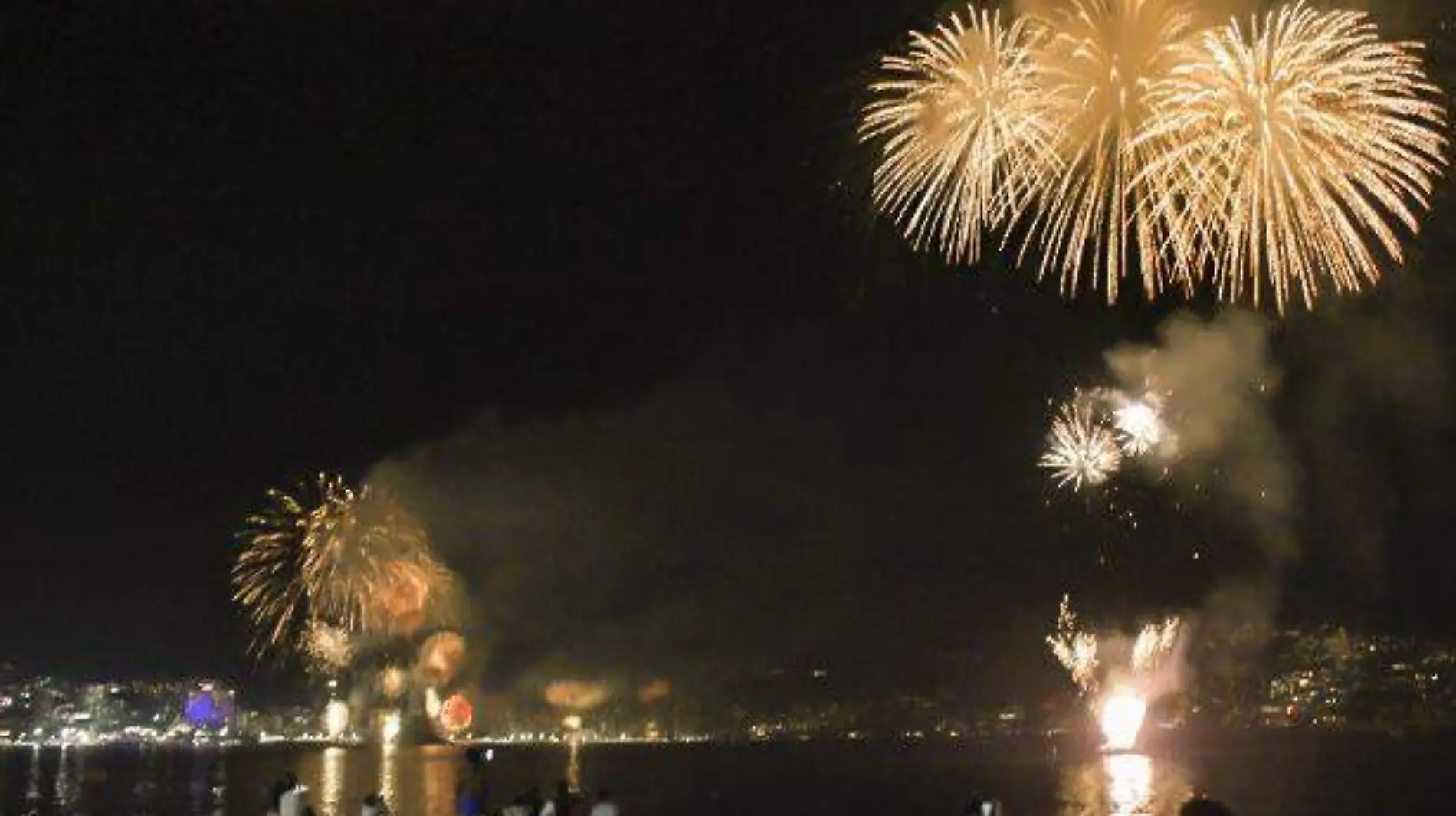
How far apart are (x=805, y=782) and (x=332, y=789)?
151 ft

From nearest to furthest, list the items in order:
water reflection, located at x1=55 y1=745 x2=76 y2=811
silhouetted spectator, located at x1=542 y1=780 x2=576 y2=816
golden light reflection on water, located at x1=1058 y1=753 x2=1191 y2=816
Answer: silhouetted spectator, located at x1=542 y1=780 x2=576 y2=816, golden light reflection on water, located at x1=1058 y1=753 x2=1191 y2=816, water reflection, located at x1=55 y1=745 x2=76 y2=811

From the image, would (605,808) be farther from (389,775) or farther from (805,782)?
(805,782)

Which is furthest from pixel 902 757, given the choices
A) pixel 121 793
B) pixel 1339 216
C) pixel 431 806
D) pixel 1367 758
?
pixel 1339 216

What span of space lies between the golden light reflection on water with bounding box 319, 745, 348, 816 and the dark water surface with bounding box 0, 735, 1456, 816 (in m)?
0.20

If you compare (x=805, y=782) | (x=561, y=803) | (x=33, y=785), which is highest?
(x=33, y=785)

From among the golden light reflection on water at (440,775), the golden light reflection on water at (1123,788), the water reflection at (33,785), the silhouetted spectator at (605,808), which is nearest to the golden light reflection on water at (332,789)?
the golden light reflection on water at (440,775)

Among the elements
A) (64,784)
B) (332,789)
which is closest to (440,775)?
(332,789)

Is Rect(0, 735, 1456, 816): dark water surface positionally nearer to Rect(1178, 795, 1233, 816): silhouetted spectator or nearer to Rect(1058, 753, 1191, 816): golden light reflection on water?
Rect(1058, 753, 1191, 816): golden light reflection on water

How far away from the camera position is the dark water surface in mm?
86000

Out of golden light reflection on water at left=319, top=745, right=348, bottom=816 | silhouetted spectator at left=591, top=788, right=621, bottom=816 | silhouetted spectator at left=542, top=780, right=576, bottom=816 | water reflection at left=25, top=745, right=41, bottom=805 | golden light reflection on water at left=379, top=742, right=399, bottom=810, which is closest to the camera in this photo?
silhouetted spectator at left=591, top=788, right=621, bottom=816

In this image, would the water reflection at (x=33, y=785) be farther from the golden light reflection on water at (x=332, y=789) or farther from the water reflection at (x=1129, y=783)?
the water reflection at (x=1129, y=783)

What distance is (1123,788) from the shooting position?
113m

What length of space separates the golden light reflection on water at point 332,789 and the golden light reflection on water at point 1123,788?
3719 cm

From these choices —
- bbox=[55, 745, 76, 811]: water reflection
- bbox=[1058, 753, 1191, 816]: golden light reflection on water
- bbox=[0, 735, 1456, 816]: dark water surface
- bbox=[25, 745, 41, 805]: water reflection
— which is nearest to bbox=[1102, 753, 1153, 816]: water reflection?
bbox=[1058, 753, 1191, 816]: golden light reflection on water
